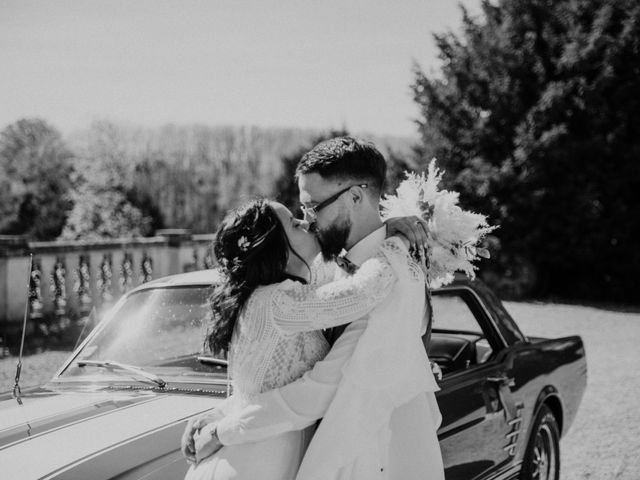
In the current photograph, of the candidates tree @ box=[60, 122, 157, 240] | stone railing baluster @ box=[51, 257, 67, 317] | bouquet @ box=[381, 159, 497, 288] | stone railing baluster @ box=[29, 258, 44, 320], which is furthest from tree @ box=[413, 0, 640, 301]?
tree @ box=[60, 122, 157, 240]

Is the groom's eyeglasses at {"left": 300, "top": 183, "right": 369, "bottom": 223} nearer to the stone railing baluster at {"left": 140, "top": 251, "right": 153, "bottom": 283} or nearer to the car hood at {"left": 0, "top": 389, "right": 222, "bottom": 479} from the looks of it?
the car hood at {"left": 0, "top": 389, "right": 222, "bottom": 479}

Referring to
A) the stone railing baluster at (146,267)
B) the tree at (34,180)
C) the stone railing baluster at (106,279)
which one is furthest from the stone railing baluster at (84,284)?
the tree at (34,180)

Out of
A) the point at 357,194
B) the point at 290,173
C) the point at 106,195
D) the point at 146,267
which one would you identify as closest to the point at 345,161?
the point at 357,194

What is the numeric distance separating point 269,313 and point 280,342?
0.11 metres

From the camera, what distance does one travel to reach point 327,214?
2.27 metres

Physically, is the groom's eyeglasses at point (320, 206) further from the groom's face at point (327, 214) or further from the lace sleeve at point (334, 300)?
the lace sleeve at point (334, 300)

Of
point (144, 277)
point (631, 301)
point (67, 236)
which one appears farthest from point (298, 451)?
point (67, 236)

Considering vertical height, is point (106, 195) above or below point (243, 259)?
above

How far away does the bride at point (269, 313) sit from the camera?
2000 mm

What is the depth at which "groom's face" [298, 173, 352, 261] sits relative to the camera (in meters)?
2.24

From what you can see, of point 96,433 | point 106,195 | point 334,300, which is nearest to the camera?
point 334,300

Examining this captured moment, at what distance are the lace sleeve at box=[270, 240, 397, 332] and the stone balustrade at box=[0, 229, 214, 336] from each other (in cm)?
693

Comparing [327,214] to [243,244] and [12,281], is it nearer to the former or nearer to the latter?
[243,244]

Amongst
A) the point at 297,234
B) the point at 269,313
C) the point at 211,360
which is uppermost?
the point at 297,234
